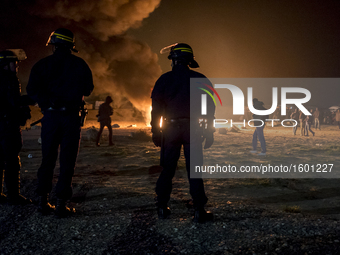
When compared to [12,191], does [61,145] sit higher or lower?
higher

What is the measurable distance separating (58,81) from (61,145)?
2.22 ft

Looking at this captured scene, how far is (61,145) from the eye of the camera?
2611 millimetres

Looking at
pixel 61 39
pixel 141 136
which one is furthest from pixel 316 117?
pixel 61 39

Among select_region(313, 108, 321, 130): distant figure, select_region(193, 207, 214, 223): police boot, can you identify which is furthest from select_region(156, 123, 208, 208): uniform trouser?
select_region(313, 108, 321, 130): distant figure

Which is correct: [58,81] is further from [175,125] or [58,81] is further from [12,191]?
[12,191]

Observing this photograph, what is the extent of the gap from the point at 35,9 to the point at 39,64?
2339 centimetres

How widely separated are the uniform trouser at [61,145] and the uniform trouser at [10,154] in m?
0.55

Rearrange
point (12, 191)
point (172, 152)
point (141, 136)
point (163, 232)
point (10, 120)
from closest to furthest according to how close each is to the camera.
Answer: point (163, 232) → point (172, 152) → point (10, 120) → point (12, 191) → point (141, 136)

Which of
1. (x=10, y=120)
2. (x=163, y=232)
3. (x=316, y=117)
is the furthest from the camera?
(x=316, y=117)

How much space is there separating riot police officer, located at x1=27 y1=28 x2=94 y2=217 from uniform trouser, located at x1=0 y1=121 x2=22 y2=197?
0.56 meters

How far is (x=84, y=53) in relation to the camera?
21734 mm

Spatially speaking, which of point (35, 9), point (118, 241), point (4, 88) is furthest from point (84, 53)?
point (118, 241)

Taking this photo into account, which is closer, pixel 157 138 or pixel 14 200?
pixel 157 138

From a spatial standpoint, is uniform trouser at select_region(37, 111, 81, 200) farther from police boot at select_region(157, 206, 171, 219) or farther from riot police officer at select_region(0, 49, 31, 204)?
police boot at select_region(157, 206, 171, 219)
